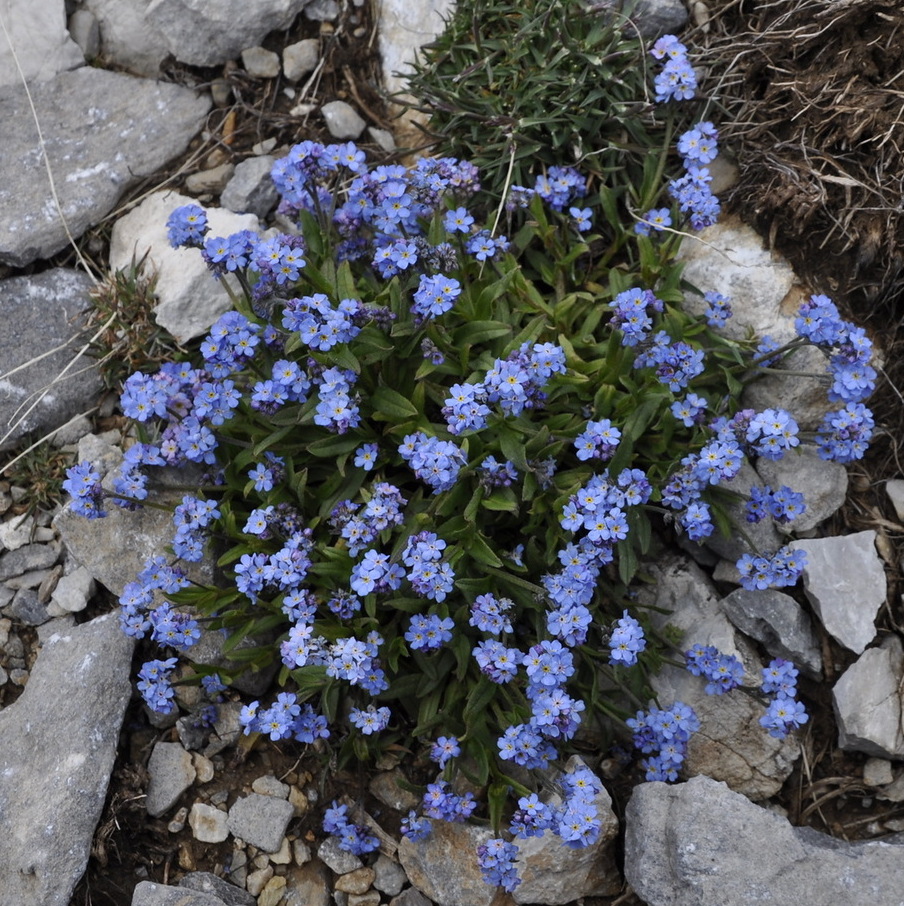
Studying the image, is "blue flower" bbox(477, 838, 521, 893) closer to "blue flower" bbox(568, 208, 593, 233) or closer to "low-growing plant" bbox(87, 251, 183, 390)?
"low-growing plant" bbox(87, 251, 183, 390)

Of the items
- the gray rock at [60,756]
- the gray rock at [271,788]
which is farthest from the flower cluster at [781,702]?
the gray rock at [60,756]

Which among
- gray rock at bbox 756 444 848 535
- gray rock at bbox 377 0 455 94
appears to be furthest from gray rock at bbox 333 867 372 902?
gray rock at bbox 377 0 455 94

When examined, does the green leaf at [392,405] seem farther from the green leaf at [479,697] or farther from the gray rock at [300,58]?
the gray rock at [300,58]

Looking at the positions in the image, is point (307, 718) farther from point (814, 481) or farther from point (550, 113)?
point (550, 113)

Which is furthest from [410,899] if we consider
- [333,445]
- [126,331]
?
[126,331]

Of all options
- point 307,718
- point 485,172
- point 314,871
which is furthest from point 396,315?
point 314,871

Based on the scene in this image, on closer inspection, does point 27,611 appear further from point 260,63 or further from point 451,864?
point 260,63
